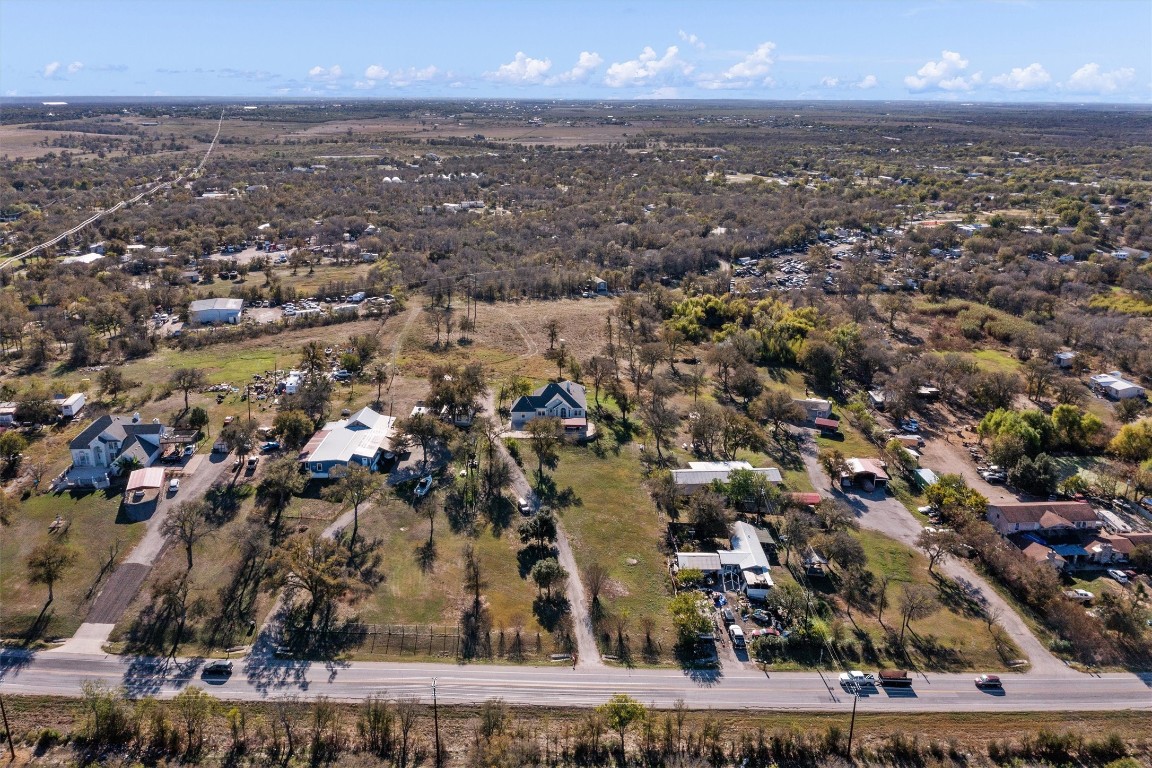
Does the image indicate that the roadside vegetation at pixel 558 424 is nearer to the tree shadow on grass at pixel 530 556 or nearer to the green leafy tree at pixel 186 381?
the tree shadow on grass at pixel 530 556

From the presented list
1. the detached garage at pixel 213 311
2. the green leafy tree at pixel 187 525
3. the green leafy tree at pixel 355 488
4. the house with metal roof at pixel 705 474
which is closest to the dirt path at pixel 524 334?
the green leafy tree at pixel 355 488

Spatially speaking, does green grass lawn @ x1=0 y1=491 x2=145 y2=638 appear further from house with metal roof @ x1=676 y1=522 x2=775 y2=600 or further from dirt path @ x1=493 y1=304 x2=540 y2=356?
dirt path @ x1=493 y1=304 x2=540 y2=356

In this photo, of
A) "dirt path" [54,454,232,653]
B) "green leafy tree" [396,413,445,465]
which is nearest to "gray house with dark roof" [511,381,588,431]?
"green leafy tree" [396,413,445,465]

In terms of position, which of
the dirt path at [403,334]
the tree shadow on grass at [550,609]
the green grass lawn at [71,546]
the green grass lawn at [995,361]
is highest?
the dirt path at [403,334]

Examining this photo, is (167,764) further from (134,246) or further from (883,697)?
(134,246)

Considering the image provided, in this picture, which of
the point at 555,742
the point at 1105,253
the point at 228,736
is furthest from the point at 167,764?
the point at 1105,253

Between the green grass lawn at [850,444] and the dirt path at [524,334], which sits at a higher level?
the dirt path at [524,334]
